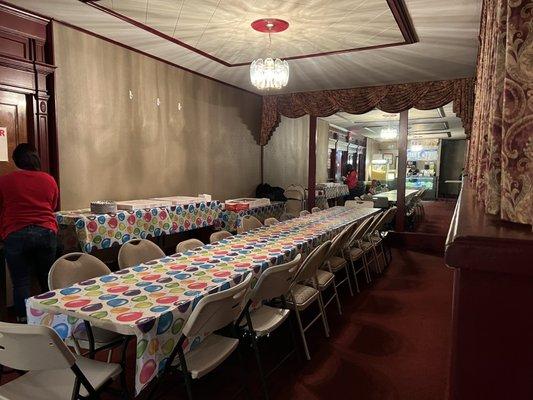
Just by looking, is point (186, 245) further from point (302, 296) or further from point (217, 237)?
point (302, 296)

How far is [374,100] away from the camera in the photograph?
649 centimetres

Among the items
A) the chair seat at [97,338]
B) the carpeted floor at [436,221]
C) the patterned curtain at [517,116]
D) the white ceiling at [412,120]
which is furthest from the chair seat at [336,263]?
the white ceiling at [412,120]

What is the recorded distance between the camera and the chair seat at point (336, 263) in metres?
3.58

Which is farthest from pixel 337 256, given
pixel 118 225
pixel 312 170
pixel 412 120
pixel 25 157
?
pixel 412 120

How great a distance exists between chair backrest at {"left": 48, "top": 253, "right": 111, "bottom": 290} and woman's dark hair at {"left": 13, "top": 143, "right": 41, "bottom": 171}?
1.08m

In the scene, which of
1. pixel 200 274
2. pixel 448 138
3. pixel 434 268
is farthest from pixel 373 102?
pixel 448 138

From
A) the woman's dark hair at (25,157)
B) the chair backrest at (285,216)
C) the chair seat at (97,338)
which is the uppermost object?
the woman's dark hair at (25,157)

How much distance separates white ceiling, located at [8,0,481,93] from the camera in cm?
332

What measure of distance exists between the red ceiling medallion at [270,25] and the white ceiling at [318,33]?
0.09 metres

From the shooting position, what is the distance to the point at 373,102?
6500 mm

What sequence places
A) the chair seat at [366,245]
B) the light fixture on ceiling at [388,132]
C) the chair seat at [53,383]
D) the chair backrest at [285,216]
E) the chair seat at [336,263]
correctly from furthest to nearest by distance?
1. the light fixture on ceiling at [388,132]
2. the chair backrest at [285,216]
3. the chair seat at [366,245]
4. the chair seat at [336,263]
5. the chair seat at [53,383]

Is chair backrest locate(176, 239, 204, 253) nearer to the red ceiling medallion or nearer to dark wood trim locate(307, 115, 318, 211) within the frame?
the red ceiling medallion

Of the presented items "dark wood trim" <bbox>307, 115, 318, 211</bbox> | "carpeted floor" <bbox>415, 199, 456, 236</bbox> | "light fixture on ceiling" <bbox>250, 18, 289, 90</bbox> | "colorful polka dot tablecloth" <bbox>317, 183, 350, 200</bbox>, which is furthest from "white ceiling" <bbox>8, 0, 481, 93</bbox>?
"carpeted floor" <bbox>415, 199, 456, 236</bbox>

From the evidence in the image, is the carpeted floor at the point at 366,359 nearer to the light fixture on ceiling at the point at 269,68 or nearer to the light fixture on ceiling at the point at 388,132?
the light fixture on ceiling at the point at 269,68
